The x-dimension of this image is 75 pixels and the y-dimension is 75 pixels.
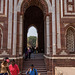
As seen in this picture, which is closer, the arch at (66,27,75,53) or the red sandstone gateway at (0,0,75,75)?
the red sandstone gateway at (0,0,75,75)

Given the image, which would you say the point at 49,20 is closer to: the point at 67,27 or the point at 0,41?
the point at 67,27

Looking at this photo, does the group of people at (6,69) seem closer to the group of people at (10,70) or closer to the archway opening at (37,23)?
the group of people at (10,70)

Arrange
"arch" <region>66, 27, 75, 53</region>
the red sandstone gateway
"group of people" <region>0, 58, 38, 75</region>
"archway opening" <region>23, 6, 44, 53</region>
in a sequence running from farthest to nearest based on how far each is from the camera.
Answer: "archway opening" <region>23, 6, 44, 53</region> → "arch" <region>66, 27, 75, 53</region> → the red sandstone gateway → "group of people" <region>0, 58, 38, 75</region>

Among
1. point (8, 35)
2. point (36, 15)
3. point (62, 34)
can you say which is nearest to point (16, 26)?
point (8, 35)

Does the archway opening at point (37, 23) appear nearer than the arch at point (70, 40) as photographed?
No

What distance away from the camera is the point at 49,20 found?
1016 cm

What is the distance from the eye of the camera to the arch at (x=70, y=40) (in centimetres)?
1020

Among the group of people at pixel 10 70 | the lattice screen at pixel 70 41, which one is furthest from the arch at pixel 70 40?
the group of people at pixel 10 70

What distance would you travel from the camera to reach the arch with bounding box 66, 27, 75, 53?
33.5 feet

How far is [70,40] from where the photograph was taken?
10.3 m

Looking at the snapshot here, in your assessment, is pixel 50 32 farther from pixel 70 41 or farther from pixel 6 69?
pixel 6 69

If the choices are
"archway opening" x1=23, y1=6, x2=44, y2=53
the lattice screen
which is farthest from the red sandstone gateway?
"archway opening" x1=23, y1=6, x2=44, y2=53

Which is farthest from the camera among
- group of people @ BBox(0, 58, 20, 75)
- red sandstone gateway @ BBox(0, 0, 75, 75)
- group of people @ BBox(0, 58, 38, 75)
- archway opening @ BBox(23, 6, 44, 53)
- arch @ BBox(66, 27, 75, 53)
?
archway opening @ BBox(23, 6, 44, 53)

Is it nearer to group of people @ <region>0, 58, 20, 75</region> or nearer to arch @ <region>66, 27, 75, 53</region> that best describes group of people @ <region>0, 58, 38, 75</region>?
group of people @ <region>0, 58, 20, 75</region>
